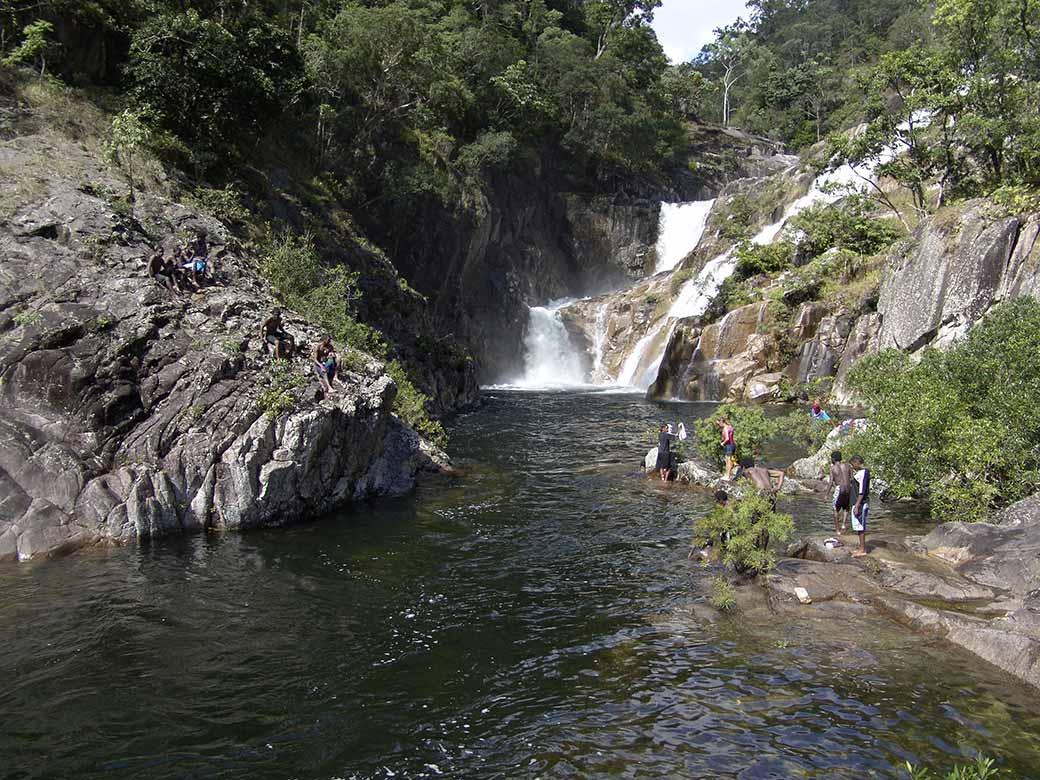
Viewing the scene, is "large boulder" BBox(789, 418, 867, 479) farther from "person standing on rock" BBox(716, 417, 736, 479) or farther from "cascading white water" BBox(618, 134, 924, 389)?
"cascading white water" BBox(618, 134, 924, 389)

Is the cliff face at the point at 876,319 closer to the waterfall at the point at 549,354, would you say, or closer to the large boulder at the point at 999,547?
the large boulder at the point at 999,547

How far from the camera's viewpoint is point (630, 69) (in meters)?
76.6

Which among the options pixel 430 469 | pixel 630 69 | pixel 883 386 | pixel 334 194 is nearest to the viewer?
pixel 883 386

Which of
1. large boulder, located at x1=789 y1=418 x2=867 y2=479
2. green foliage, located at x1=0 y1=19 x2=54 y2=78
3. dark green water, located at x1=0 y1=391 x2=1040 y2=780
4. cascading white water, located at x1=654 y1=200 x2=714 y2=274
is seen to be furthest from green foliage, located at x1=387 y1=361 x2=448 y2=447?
cascading white water, located at x1=654 y1=200 x2=714 y2=274

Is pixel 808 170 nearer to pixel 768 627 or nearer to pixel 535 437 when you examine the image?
pixel 535 437

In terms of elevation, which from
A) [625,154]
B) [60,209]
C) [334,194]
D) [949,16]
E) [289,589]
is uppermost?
[625,154]

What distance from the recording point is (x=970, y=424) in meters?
14.3

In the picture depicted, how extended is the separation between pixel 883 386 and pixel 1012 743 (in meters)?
10.7

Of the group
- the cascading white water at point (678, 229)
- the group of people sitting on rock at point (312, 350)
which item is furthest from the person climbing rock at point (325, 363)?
the cascading white water at point (678, 229)

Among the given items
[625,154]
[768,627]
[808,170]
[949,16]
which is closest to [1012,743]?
[768,627]

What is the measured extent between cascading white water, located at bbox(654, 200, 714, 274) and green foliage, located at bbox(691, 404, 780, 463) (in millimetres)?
44871

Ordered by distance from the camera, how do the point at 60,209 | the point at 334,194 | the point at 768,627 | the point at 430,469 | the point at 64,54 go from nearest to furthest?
the point at 768,627 < the point at 60,209 < the point at 430,469 < the point at 64,54 < the point at 334,194

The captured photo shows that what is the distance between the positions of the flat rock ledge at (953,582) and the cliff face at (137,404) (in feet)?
34.8

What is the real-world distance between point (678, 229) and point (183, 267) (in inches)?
2098
